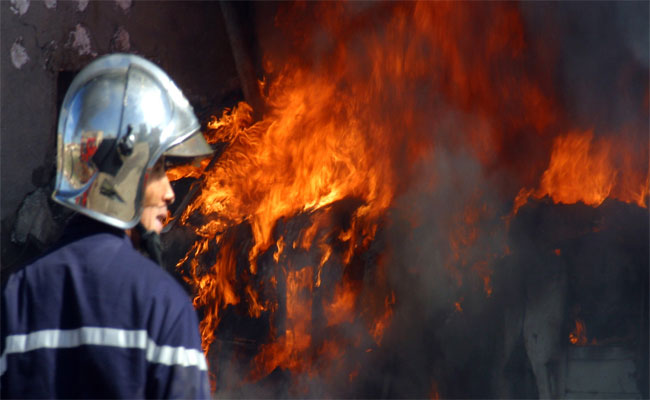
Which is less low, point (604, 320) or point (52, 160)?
point (52, 160)

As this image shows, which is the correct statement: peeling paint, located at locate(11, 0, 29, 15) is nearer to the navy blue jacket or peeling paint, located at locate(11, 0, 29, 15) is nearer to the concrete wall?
the concrete wall

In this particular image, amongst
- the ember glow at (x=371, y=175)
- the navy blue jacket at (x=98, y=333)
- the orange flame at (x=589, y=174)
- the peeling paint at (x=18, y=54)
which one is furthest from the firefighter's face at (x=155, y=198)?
the orange flame at (x=589, y=174)

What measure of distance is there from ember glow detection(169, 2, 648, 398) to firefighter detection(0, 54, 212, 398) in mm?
2944

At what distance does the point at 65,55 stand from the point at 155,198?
2996 mm

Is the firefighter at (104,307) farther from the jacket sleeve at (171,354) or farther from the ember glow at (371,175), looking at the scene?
the ember glow at (371,175)

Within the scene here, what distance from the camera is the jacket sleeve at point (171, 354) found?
77.3 inches

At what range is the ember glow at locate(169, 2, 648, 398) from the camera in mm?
5168

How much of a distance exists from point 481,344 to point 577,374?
2.06 ft

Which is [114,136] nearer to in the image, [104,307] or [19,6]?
[104,307]

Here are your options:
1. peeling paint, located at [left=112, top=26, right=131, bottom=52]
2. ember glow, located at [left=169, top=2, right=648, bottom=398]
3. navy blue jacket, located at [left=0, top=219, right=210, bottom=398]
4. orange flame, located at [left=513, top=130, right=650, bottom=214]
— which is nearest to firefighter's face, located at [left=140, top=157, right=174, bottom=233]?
navy blue jacket, located at [left=0, top=219, right=210, bottom=398]

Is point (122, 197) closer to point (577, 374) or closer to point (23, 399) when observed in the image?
point (23, 399)

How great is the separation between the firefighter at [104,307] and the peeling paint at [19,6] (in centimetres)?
290

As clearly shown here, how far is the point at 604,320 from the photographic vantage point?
4.79 meters

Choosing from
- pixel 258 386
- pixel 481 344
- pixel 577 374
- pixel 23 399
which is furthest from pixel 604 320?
pixel 23 399
